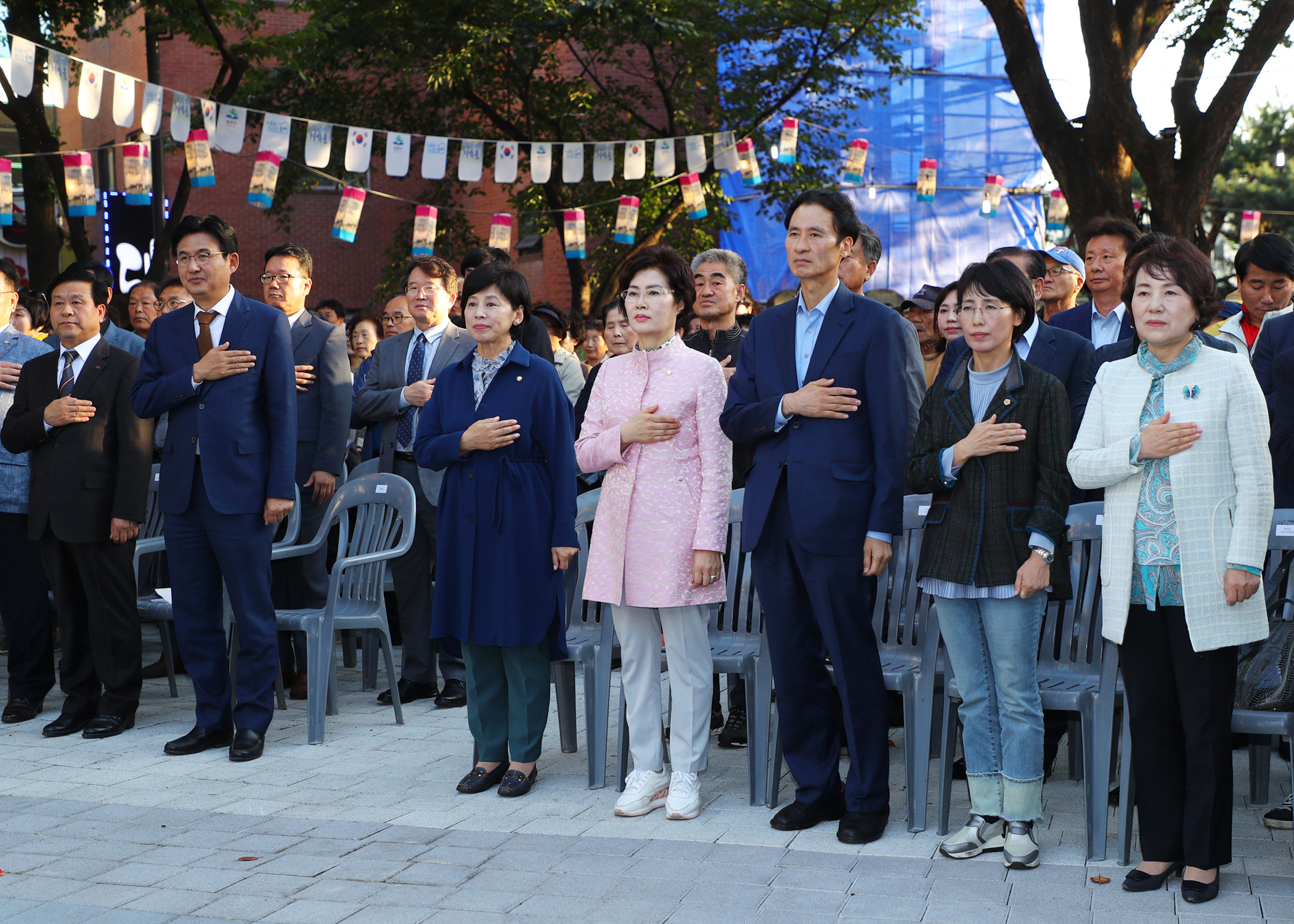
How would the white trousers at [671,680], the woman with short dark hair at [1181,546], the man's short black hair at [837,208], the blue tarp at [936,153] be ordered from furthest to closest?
the blue tarp at [936,153]
the white trousers at [671,680]
the man's short black hair at [837,208]
the woman with short dark hair at [1181,546]

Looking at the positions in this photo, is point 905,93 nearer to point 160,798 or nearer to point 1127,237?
point 1127,237

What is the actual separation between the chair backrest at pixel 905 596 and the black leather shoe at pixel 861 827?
1.95ft

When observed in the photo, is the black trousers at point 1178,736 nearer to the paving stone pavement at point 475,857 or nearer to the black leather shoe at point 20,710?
the paving stone pavement at point 475,857

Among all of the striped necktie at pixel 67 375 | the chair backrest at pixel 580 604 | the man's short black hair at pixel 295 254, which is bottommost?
the chair backrest at pixel 580 604

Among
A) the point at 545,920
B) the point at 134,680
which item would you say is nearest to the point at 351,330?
the point at 134,680

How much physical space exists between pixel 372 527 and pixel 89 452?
4.30 feet

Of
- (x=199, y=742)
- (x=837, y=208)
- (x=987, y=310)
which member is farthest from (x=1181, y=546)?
(x=199, y=742)

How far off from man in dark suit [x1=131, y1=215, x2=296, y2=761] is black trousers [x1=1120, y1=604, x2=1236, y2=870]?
3.48 meters

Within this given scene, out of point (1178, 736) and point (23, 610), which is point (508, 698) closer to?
point (1178, 736)

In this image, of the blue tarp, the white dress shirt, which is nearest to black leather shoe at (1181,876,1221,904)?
the white dress shirt

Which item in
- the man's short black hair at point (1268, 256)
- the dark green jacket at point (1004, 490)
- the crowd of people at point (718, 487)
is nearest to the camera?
the crowd of people at point (718, 487)

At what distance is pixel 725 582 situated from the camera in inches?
184

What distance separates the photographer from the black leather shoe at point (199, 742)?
541 cm

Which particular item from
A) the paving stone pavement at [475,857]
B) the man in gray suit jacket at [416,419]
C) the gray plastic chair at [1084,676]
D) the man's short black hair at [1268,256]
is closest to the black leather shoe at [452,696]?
the man in gray suit jacket at [416,419]
